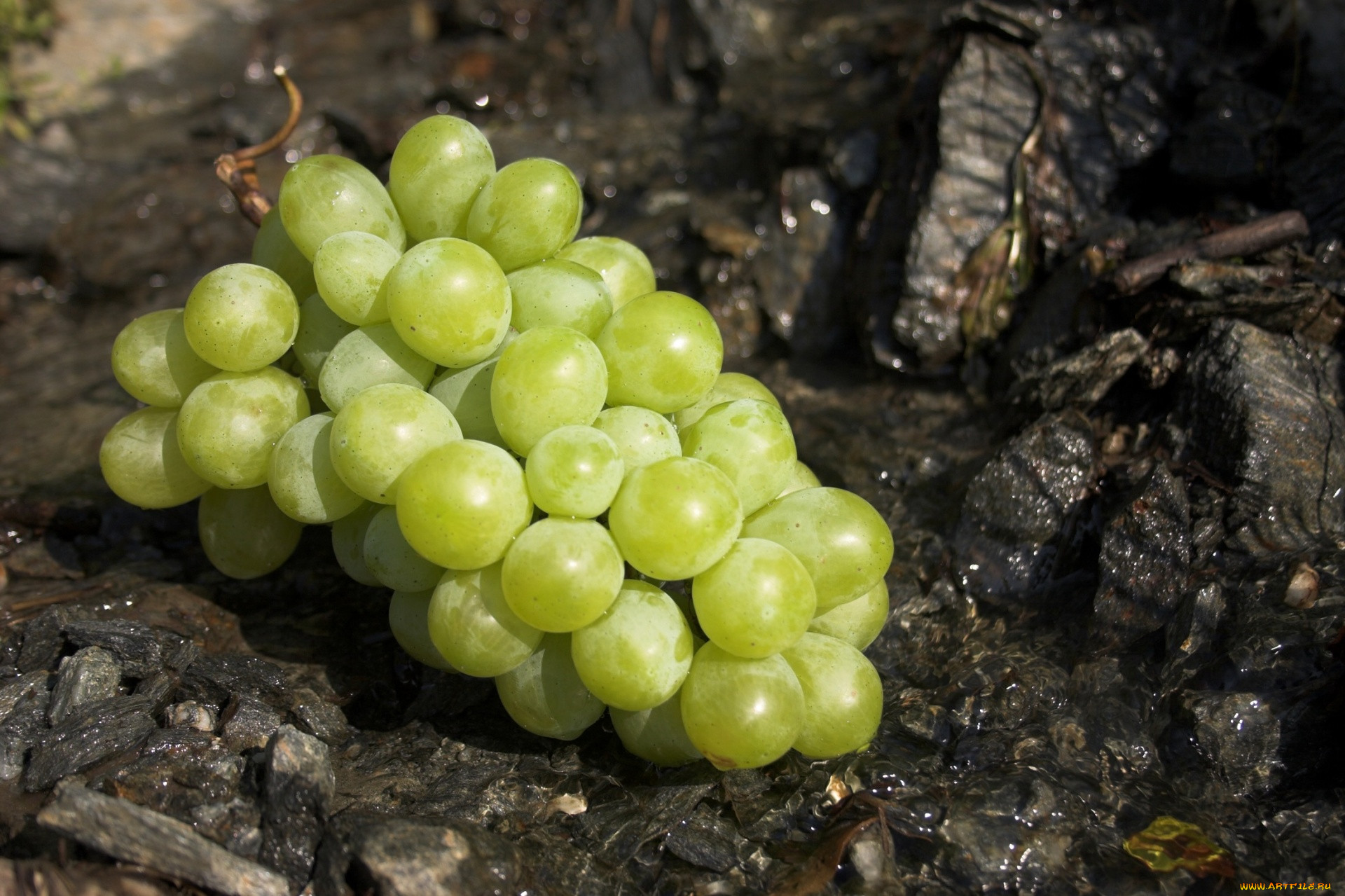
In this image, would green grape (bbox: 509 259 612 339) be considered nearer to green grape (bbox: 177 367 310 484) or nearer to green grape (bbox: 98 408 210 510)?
green grape (bbox: 177 367 310 484)

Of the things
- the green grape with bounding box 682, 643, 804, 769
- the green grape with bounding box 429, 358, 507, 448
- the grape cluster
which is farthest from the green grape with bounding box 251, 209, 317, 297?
the green grape with bounding box 682, 643, 804, 769

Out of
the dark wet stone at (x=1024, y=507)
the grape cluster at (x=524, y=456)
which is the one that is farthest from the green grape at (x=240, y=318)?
the dark wet stone at (x=1024, y=507)

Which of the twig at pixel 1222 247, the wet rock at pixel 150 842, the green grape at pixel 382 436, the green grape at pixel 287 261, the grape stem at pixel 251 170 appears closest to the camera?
the wet rock at pixel 150 842

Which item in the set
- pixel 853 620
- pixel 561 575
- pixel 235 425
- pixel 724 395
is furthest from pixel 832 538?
pixel 235 425

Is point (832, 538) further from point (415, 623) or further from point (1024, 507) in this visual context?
point (415, 623)

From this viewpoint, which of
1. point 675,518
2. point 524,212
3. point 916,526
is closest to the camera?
point 675,518

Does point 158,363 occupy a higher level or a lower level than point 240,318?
lower

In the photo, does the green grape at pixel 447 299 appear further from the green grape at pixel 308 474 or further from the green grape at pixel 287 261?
the green grape at pixel 287 261
